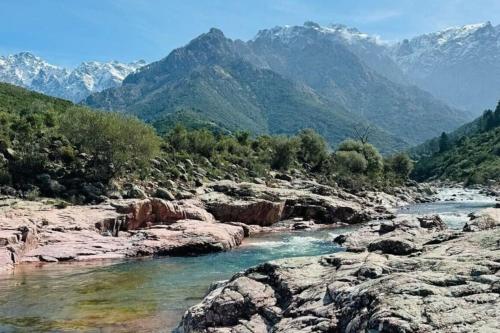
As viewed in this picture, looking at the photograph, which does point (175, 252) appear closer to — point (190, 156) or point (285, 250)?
point (285, 250)

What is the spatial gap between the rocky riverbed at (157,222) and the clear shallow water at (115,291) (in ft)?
7.79

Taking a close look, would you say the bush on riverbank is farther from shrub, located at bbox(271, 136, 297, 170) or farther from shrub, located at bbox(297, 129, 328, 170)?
shrub, located at bbox(297, 129, 328, 170)

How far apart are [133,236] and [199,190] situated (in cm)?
2315

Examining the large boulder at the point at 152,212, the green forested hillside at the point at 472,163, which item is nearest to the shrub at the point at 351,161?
the green forested hillside at the point at 472,163

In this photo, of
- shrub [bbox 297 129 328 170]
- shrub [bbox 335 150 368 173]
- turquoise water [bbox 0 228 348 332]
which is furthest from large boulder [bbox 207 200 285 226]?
shrub [bbox 297 129 328 170]

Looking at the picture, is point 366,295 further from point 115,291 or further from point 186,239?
point 186,239

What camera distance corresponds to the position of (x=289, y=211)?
6850 centimetres

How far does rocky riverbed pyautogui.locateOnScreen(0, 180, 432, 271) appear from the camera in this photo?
4041 cm

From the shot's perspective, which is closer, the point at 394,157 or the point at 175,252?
the point at 175,252

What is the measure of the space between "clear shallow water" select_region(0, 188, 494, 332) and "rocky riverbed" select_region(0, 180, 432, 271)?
237 centimetres

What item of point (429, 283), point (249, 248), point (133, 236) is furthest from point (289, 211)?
point (429, 283)

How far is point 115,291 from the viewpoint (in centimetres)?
2894

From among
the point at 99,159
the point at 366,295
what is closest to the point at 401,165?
the point at 99,159

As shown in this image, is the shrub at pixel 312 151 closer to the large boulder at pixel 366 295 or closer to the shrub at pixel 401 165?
the shrub at pixel 401 165
